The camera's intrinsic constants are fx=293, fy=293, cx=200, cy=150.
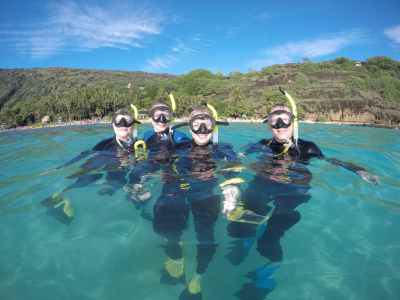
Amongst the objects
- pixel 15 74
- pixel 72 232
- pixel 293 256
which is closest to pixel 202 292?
pixel 293 256

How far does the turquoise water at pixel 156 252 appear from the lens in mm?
2102

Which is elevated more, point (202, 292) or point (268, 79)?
point (268, 79)

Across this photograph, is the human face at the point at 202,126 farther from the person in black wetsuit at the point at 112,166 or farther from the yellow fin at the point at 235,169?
the person in black wetsuit at the point at 112,166

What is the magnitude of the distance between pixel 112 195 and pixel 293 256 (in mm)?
2254

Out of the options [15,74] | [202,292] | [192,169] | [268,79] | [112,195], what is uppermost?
[15,74]

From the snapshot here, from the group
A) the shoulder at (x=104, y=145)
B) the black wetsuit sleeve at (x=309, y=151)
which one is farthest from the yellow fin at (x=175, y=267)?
the shoulder at (x=104, y=145)

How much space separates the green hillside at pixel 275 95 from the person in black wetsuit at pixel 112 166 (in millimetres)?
14641

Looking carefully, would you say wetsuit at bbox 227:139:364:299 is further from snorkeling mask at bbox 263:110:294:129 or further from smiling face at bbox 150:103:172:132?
smiling face at bbox 150:103:172:132

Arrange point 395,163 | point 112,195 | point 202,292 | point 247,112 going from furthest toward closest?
point 247,112, point 395,163, point 112,195, point 202,292

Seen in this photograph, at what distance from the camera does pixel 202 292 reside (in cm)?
205

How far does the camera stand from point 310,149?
4.09 m

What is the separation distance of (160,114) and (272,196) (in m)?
2.49

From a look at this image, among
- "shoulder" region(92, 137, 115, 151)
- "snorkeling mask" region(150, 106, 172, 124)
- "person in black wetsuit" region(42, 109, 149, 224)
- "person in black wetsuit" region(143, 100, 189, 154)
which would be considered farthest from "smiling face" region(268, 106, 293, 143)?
"shoulder" region(92, 137, 115, 151)

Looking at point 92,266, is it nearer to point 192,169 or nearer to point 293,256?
point 293,256
